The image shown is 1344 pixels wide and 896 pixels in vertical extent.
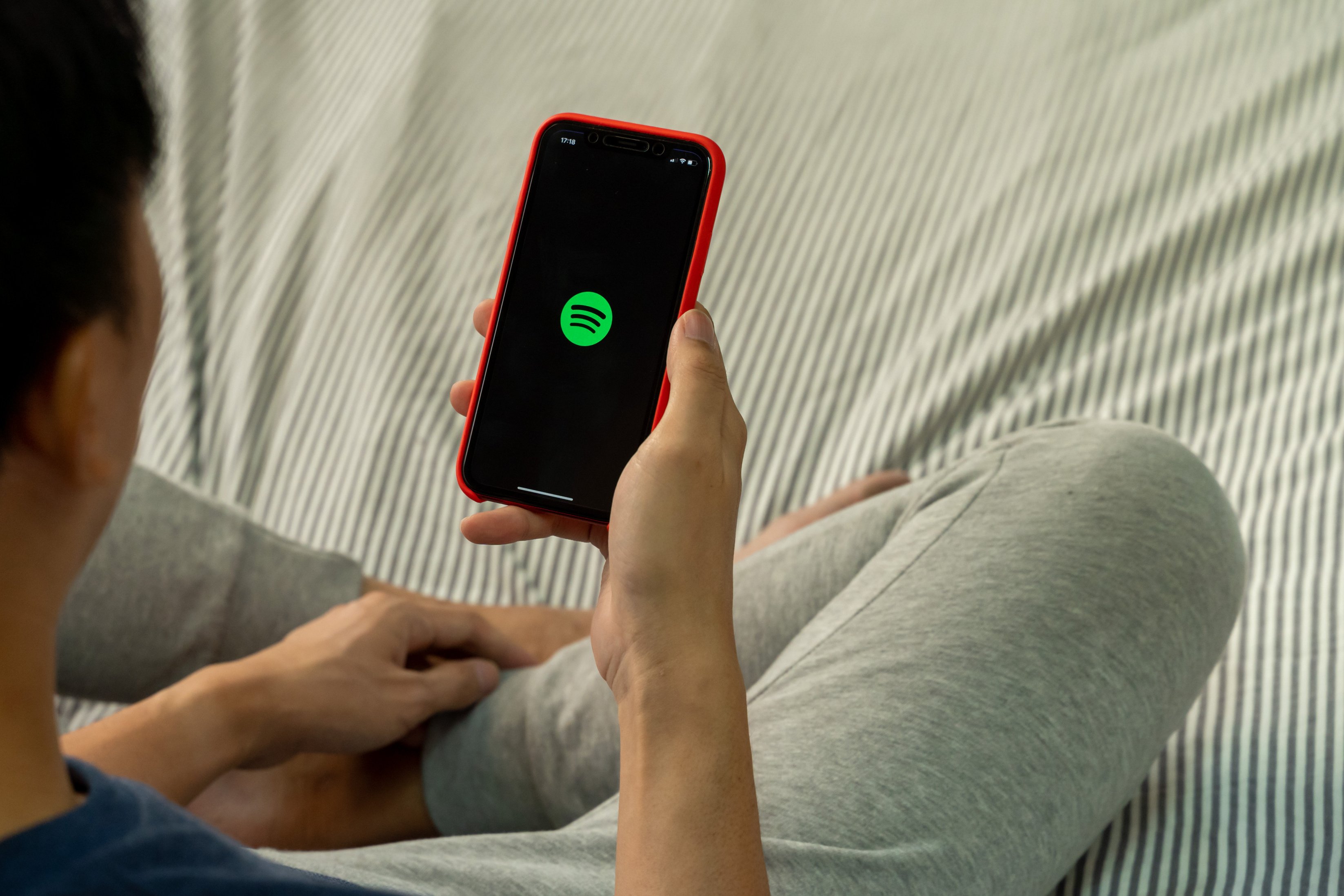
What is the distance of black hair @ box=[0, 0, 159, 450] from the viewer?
28 centimetres

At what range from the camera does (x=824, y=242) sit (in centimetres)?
101

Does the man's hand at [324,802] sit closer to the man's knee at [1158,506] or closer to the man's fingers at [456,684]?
the man's fingers at [456,684]

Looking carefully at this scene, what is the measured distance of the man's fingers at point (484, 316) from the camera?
58 centimetres

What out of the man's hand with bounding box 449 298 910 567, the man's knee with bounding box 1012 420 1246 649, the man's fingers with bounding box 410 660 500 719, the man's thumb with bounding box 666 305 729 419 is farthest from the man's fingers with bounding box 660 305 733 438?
the man's fingers with bounding box 410 660 500 719

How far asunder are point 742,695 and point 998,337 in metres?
0.59

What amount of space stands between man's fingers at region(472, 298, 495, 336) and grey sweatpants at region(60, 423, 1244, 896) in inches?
9.8

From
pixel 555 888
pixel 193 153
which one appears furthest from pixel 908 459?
pixel 193 153

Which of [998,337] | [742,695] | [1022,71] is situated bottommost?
[742,695]

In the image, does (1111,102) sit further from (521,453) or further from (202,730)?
(202,730)

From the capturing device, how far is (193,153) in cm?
108

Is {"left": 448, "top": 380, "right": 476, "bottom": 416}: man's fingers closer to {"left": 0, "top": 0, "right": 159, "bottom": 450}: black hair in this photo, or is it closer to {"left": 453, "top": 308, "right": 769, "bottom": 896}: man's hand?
{"left": 453, "top": 308, "right": 769, "bottom": 896}: man's hand

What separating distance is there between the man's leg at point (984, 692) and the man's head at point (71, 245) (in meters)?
0.25

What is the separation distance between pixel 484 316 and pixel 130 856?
0.36 m

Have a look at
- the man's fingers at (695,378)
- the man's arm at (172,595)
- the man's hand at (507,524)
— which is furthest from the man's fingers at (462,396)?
the man's arm at (172,595)
